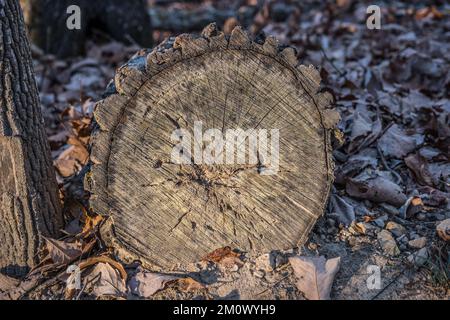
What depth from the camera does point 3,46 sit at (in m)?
2.64

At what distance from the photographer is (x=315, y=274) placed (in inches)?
103

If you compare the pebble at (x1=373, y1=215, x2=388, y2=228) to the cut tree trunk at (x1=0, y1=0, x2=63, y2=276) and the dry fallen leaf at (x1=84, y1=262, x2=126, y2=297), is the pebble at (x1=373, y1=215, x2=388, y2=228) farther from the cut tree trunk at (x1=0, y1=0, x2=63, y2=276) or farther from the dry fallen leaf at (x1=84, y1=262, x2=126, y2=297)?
the cut tree trunk at (x1=0, y1=0, x2=63, y2=276)

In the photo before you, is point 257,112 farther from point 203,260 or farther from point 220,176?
point 203,260

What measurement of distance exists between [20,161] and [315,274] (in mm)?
1545

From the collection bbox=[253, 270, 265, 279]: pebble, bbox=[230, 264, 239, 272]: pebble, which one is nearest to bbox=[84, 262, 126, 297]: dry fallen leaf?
bbox=[230, 264, 239, 272]: pebble

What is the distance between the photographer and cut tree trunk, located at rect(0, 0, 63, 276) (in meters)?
2.67

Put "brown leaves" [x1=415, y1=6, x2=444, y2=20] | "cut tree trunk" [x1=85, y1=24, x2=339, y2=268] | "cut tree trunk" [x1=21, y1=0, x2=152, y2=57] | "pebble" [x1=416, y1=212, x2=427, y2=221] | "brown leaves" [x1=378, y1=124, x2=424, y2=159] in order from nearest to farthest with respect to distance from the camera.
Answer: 1. "cut tree trunk" [x1=85, y1=24, x2=339, y2=268]
2. "pebble" [x1=416, y1=212, x2=427, y2=221]
3. "brown leaves" [x1=378, y1=124, x2=424, y2=159]
4. "cut tree trunk" [x1=21, y1=0, x2=152, y2=57]
5. "brown leaves" [x1=415, y1=6, x2=444, y2=20]

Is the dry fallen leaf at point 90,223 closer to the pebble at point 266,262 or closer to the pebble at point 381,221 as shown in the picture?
the pebble at point 266,262

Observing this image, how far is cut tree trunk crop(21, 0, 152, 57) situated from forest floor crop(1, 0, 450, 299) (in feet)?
1.66

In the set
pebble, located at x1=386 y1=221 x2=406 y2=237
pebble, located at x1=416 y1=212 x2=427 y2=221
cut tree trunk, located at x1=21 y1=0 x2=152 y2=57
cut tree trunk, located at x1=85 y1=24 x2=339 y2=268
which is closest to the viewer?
cut tree trunk, located at x1=85 y1=24 x2=339 y2=268

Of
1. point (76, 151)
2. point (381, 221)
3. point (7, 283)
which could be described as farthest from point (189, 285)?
point (76, 151)

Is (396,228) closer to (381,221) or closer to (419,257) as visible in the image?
(381,221)
